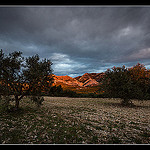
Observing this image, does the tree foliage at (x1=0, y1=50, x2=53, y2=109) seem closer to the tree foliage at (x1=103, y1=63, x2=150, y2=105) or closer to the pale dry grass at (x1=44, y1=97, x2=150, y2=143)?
the pale dry grass at (x1=44, y1=97, x2=150, y2=143)

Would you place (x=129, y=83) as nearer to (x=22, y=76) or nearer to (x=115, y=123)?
(x=115, y=123)

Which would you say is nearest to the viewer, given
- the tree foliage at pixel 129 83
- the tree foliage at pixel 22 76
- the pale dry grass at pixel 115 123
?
the pale dry grass at pixel 115 123

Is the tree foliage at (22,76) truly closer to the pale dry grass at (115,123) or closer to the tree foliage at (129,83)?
the pale dry grass at (115,123)

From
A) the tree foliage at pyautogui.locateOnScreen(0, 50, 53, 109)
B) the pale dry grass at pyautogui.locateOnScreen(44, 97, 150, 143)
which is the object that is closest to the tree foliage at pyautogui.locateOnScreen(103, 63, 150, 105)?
the pale dry grass at pyautogui.locateOnScreen(44, 97, 150, 143)

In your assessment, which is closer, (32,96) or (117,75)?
(32,96)

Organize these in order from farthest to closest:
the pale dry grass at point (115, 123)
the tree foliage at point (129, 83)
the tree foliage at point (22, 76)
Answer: the tree foliage at point (129, 83) < the tree foliage at point (22, 76) < the pale dry grass at point (115, 123)

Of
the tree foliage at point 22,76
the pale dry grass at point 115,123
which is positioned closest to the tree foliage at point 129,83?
the pale dry grass at point 115,123

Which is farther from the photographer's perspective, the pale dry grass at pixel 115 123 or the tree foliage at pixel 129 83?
the tree foliage at pixel 129 83

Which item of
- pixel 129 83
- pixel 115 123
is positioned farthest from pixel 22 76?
pixel 129 83

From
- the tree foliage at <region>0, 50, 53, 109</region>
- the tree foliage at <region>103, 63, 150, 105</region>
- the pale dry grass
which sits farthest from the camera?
the tree foliage at <region>103, 63, 150, 105</region>
